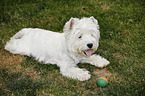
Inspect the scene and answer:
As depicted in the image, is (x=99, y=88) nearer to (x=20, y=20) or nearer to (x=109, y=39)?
(x=109, y=39)

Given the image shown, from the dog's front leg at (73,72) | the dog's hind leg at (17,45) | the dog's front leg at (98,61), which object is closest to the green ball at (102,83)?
the dog's front leg at (73,72)

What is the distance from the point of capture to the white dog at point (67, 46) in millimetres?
3959

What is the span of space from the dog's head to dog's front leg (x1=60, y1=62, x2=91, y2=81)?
571mm

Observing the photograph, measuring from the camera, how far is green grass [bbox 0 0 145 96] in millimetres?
3914

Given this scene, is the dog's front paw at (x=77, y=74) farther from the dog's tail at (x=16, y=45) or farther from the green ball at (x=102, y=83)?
the dog's tail at (x=16, y=45)

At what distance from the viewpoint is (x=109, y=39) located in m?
6.16

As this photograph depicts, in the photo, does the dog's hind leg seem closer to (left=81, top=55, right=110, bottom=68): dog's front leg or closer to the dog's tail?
the dog's tail

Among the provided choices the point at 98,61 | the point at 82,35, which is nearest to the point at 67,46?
the point at 82,35

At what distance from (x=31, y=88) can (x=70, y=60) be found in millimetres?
1306

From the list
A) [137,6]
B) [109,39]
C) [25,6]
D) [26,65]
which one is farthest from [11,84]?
[137,6]

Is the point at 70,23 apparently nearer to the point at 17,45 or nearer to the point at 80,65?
the point at 80,65

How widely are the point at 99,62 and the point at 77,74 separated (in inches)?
35.2

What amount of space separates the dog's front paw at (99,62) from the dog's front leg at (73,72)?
46 centimetres

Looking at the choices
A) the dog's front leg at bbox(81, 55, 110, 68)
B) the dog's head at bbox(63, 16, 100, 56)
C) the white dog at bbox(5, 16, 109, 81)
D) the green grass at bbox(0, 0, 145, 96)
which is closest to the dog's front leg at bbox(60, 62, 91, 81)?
the white dog at bbox(5, 16, 109, 81)
